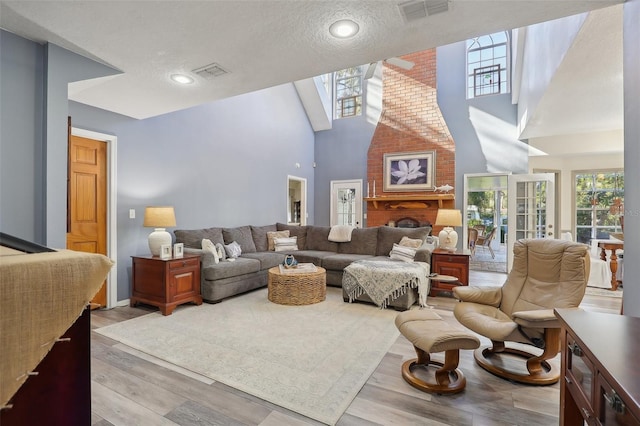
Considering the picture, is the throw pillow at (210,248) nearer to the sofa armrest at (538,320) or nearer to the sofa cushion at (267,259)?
the sofa cushion at (267,259)

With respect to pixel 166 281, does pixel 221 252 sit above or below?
above

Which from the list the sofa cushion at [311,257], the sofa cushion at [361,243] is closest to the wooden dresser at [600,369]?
the sofa cushion at [311,257]

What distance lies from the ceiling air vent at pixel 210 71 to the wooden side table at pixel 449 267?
3.53 meters

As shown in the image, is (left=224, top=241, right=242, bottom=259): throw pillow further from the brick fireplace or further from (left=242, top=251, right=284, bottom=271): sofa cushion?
the brick fireplace

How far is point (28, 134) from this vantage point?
2.28 m

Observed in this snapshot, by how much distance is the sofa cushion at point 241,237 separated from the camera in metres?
4.98

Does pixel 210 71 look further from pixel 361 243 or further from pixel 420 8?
pixel 361 243

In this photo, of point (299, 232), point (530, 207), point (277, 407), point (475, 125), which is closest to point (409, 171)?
point (475, 125)

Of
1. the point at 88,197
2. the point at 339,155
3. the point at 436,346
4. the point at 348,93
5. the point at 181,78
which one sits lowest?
the point at 436,346

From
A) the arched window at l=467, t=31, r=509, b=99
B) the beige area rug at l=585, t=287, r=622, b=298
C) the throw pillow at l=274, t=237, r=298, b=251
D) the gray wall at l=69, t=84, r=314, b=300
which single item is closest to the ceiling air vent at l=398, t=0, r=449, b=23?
the gray wall at l=69, t=84, r=314, b=300

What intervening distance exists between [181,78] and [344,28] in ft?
5.28

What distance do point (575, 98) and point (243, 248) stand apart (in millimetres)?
4887

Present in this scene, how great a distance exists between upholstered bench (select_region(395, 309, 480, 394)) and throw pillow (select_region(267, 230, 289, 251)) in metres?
3.62

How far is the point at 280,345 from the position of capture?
104 inches
